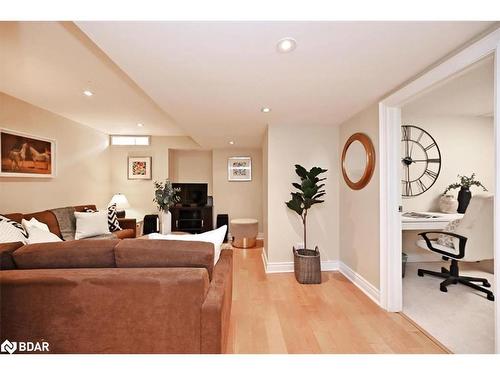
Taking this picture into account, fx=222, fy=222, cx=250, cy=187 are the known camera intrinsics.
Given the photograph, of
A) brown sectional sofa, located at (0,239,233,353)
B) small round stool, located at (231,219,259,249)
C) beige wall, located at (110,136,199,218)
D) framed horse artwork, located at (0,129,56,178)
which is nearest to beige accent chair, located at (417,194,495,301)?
brown sectional sofa, located at (0,239,233,353)

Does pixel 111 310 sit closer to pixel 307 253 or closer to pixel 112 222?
pixel 307 253

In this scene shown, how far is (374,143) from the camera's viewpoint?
2400mm

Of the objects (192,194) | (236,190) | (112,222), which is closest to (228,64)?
(112,222)

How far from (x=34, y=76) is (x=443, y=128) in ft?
17.9

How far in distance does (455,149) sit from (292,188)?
8.67ft

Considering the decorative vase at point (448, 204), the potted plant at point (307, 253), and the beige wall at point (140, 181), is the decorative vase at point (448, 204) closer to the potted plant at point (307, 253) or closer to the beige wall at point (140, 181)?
the potted plant at point (307, 253)

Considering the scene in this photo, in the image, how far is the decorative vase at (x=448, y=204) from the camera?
10.8 ft

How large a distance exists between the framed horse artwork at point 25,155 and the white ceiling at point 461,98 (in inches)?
186

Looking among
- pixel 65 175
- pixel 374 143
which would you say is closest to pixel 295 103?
pixel 374 143

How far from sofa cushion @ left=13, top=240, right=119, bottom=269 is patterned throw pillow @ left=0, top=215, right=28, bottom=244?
4.46 ft

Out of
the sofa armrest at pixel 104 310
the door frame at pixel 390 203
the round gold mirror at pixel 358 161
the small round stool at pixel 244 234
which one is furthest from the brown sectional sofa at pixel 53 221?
the door frame at pixel 390 203

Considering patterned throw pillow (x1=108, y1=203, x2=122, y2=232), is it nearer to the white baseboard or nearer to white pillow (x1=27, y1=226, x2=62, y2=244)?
white pillow (x1=27, y1=226, x2=62, y2=244)
